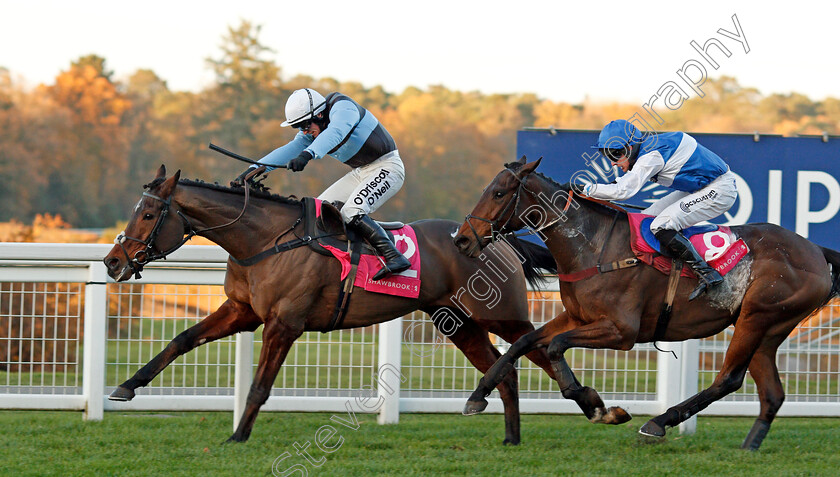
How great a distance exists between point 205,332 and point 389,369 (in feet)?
4.28

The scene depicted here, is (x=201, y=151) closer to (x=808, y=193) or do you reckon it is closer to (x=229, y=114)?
(x=229, y=114)

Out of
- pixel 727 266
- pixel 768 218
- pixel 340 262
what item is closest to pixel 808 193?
pixel 768 218

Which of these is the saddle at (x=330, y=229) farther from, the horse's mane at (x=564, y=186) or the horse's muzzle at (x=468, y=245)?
the horse's mane at (x=564, y=186)

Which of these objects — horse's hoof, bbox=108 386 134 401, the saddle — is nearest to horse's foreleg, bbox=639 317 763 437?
the saddle

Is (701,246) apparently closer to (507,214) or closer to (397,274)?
(507,214)

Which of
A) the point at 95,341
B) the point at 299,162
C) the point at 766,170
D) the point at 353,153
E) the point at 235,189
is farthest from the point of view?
the point at 766,170

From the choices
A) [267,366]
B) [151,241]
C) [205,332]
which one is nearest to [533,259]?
[267,366]

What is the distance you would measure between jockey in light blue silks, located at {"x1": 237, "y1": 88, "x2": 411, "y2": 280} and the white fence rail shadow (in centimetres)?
91

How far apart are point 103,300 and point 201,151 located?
4161 cm

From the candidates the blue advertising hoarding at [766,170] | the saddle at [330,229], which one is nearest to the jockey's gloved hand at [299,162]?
the saddle at [330,229]

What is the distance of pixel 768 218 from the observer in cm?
781

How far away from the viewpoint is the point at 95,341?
5973 mm

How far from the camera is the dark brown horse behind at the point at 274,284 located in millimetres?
5121

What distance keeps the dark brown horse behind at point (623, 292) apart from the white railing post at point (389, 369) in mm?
1284
